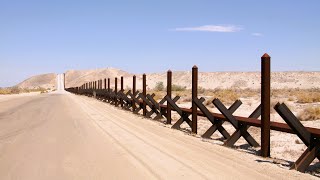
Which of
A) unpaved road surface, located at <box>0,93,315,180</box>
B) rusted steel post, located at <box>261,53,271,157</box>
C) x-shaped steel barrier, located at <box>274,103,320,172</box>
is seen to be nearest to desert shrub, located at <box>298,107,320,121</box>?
unpaved road surface, located at <box>0,93,315,180</box>

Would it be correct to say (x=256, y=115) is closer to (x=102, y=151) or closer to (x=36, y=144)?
(x=102, y=151)

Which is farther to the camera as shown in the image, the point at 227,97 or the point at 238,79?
the point at 238,79

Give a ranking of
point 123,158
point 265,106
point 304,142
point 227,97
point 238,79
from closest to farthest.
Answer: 1. point 304,142
2. point 123,158
3. point 265,106
4. point 227,97
5. point 238,79

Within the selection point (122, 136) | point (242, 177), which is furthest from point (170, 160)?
point (122, 136)

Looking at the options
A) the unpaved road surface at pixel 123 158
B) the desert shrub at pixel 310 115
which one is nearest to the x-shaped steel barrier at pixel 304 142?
the unpaved road surface at pixel 123 158

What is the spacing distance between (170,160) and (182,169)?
2.59 feet

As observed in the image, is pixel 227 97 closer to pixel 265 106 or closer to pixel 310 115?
pixel 310 115

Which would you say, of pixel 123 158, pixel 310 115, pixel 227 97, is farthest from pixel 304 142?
pixel 227 97

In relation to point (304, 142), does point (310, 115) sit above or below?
below

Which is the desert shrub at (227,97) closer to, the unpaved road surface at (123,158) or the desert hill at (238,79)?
the unpaved road surface at (123,158)

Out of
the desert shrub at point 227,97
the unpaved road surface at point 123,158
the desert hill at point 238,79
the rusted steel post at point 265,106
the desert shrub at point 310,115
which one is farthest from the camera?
the desert hill at point 238,79

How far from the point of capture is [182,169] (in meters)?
6.95

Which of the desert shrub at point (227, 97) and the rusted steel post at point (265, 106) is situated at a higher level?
the rusted steel post at point (265, 106)

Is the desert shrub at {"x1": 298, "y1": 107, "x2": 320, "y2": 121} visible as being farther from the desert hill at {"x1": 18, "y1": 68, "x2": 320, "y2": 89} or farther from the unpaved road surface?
the desert hill at {"x1": 18, "y1": 68, "x2": 320, "y2": 89}
